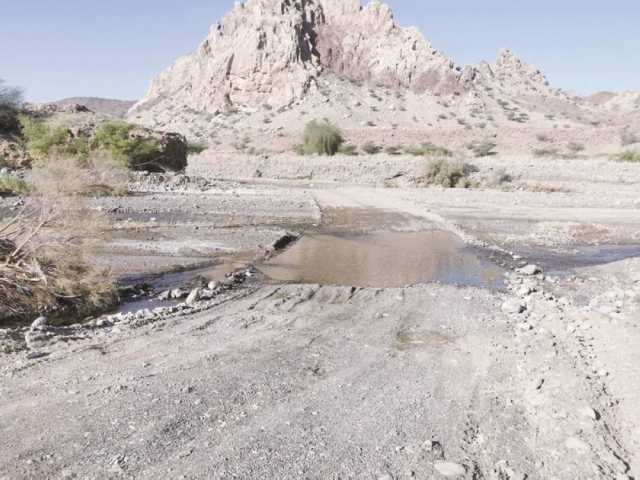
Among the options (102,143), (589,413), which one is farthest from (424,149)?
(589,413)

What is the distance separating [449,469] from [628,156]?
3434 cm

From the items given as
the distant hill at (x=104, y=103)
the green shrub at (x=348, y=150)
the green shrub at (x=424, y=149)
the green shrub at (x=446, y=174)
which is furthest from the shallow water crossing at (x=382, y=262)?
the distant hill at (x=104, y=103)

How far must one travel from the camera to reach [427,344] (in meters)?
6.86

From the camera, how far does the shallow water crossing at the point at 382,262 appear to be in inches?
424

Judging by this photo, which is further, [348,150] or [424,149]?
[348,150]

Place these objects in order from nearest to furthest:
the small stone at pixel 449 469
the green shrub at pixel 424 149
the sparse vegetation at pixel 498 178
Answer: the small stone at pixel 449 469 → the sparse vegetation at pixel 498 178 → the green shrub at pixel 424 149

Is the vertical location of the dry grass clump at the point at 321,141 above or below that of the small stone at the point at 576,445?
above

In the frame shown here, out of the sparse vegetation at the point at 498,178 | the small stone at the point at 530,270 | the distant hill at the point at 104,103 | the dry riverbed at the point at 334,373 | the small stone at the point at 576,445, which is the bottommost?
the dry riverbed at the point at 334,373

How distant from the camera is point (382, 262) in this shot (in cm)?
1258

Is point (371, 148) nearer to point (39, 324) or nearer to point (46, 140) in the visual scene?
point (46, 140)

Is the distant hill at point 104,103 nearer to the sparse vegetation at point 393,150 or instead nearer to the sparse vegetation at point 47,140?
the sparse vegetation at point 393,150

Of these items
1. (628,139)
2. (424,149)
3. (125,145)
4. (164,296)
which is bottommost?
(164,296)

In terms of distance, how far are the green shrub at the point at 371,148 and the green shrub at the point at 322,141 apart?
1.98 metres

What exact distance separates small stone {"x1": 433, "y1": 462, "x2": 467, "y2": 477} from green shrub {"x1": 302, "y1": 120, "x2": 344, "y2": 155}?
38888 mm
